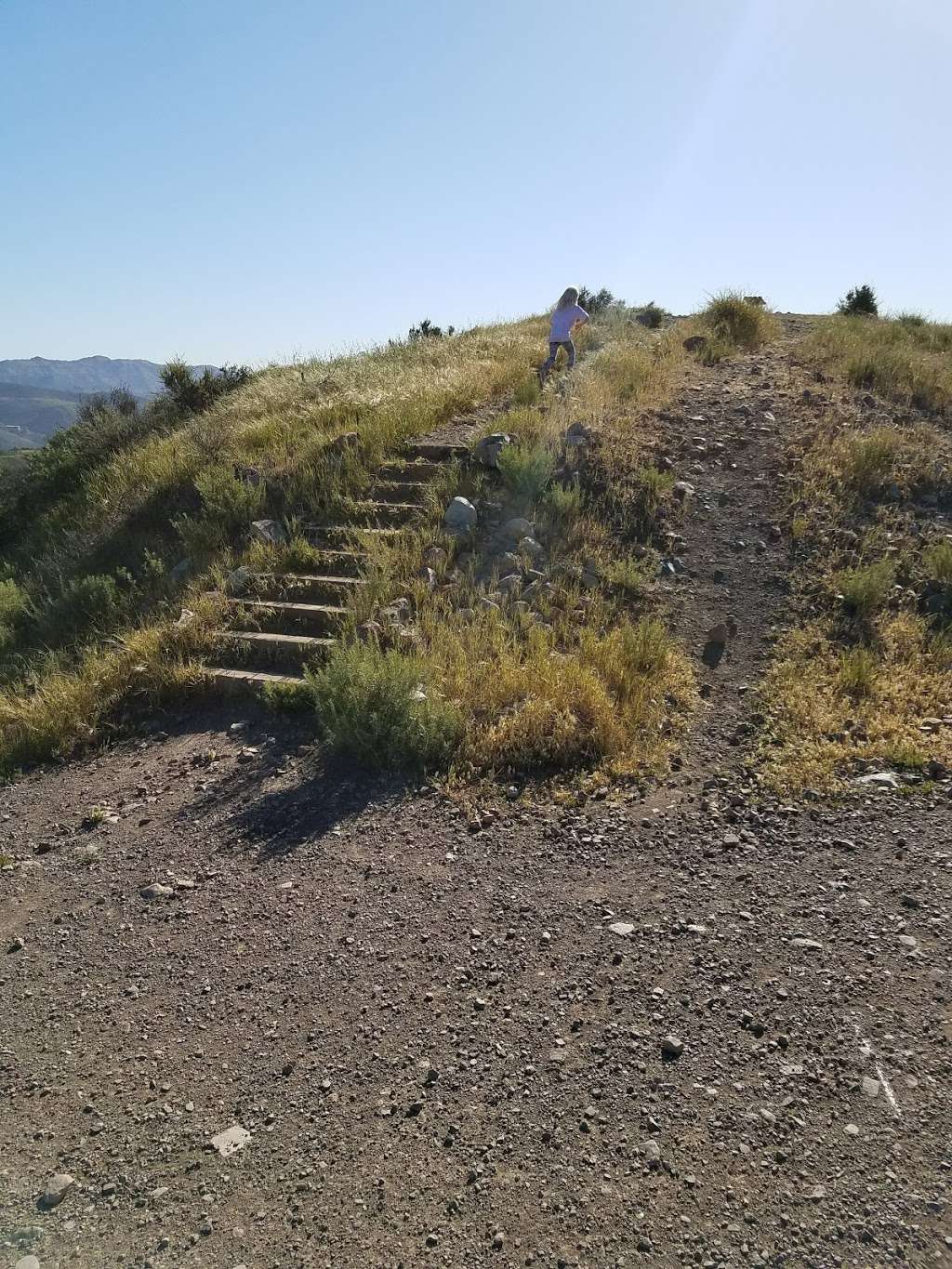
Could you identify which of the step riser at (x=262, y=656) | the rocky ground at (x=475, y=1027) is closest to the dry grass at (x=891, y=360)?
the rocky ground at (x=475, y=1027)

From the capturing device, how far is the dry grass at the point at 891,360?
9008 mm

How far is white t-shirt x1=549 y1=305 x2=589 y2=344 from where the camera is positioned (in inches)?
411

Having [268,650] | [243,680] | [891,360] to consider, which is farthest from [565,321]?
[243,680]

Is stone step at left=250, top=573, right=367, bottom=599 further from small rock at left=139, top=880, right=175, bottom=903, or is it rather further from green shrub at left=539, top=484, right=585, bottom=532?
small rock at left=139, top=880, right=175, bottom=903

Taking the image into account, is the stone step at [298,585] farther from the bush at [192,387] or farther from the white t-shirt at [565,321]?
the bush at [192,387]

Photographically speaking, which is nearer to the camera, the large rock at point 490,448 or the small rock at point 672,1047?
the small rock at point 672,1047

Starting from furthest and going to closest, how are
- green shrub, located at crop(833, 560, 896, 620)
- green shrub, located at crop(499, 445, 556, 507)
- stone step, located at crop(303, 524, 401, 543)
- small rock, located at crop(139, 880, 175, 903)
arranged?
green shrub, located at crop(499, 445, 556, 507) → stone step, located at crop(303, 524, 401, 543) → green shrub, located at crop(833, 560, 896, 620) → small rock, located at crop(139, 880, 175, 903)

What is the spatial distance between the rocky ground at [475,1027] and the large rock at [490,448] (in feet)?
14.0

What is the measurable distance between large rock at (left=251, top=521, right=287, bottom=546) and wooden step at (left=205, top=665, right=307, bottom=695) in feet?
6.34

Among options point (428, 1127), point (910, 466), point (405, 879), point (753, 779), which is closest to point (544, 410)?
point (910, 466)

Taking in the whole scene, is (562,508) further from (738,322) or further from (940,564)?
(738,322)

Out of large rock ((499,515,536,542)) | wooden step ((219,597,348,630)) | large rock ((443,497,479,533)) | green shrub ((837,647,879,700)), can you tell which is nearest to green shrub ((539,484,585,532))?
large rock ((499,515,536,542))

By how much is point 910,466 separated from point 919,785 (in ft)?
14.9

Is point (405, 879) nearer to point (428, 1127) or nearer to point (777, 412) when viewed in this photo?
point (428, 1127)
